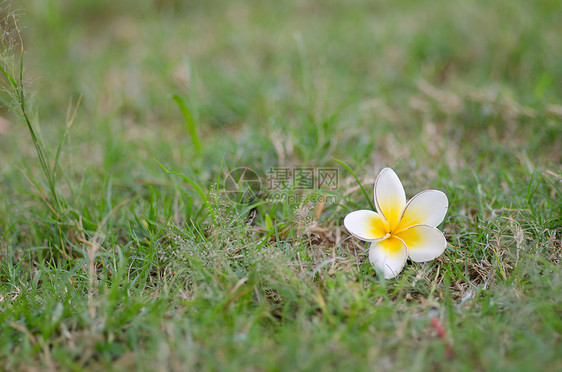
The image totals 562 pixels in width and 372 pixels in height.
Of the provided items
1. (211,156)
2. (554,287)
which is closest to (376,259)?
(554,287)

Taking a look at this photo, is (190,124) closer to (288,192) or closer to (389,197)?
(288,192)

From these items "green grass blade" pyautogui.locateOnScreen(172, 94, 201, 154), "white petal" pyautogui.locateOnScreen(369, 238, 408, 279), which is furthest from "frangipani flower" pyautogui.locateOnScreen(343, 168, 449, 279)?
"green grass blade" pyautogui.locateOnScreen(172, 94, 201, 154)

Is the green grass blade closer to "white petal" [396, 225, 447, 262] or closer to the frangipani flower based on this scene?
the frangipani flower

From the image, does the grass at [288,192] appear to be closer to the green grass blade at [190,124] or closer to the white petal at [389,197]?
the green grass blade at [190,124]

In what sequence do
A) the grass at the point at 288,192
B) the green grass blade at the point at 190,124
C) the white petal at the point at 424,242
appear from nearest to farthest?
the grass at the point at 288,192
the white petal at the point at 424,242
the green grass blade at the point at 190,124

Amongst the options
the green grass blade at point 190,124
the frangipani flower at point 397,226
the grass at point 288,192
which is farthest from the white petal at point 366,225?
the green grass blade at point 190,124

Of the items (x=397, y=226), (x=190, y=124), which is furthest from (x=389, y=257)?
(x=190, y=124)
